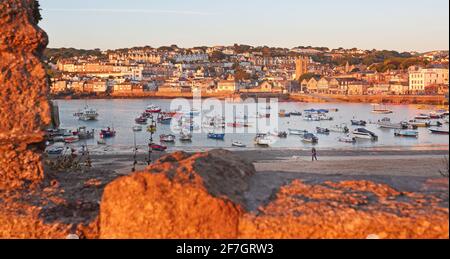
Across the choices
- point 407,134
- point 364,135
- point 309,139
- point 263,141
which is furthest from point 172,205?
point 407,134

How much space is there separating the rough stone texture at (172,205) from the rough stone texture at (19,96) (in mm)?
2430

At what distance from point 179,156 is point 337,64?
616 feet

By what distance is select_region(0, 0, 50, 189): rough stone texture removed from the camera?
6.84 m

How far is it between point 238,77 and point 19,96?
139446mm

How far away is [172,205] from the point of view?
4.55 metres

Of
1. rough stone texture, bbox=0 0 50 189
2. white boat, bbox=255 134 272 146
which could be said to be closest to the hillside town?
white boat, bbox=255 134 272 146

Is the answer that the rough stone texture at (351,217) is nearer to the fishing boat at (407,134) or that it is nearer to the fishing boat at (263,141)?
the fishing boat at (263,141)

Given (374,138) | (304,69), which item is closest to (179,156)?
(374,138)

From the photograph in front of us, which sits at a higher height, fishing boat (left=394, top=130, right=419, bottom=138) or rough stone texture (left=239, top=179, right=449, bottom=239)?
rough stone texture (left=239, top=179, right=449, bottom=239)

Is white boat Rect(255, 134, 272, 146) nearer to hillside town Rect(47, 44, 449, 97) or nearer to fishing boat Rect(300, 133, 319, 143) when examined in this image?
fishing boat Rect(300, 133, 319, 143)

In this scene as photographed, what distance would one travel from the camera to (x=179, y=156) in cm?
575

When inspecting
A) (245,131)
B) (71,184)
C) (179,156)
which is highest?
(179,156)

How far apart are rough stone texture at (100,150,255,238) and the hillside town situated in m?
76.3
